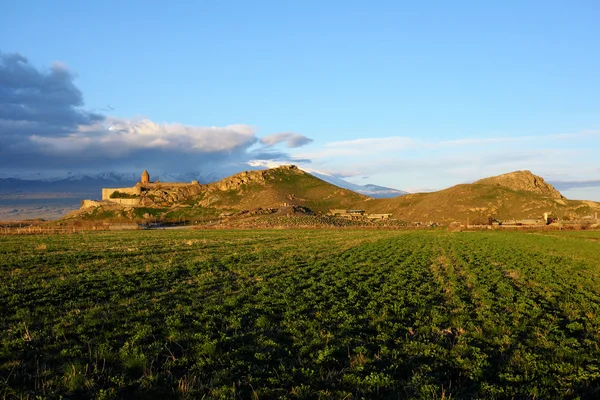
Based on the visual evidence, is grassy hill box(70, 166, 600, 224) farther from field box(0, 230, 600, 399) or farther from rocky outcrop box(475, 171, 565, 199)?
field box(0, 230, 600, 399)

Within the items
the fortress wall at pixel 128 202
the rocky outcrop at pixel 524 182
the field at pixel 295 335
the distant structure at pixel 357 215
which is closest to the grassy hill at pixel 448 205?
the rocky outcrop at pixel 524 182

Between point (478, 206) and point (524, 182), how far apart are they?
67.2 meters

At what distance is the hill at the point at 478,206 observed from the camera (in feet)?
433

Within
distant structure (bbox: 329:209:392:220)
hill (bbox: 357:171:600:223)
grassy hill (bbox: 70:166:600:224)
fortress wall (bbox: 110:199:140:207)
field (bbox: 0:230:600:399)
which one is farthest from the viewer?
fortress wall (bbox: 110:199:140:207)

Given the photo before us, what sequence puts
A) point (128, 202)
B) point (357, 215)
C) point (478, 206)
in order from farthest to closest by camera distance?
point (128, 202) < point (357, 215) < point (478, 206)

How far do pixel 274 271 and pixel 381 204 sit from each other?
156443 millimetres

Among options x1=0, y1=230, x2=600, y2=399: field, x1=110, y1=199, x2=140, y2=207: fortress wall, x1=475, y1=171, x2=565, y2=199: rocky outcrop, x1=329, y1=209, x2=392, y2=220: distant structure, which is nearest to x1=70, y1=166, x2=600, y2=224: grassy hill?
x1=475, y1=171, x2=565, y2=199: rocky outcrop

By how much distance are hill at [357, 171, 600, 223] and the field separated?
111 m

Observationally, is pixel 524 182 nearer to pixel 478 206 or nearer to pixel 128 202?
pixel 478 206

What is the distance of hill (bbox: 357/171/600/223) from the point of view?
132m

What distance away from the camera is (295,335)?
1269 centimetres

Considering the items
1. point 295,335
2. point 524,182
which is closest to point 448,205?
point 524,182

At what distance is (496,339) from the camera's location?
12.3 m

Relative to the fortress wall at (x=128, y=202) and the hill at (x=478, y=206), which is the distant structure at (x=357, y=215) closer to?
the hill at (x=478, y=206)
